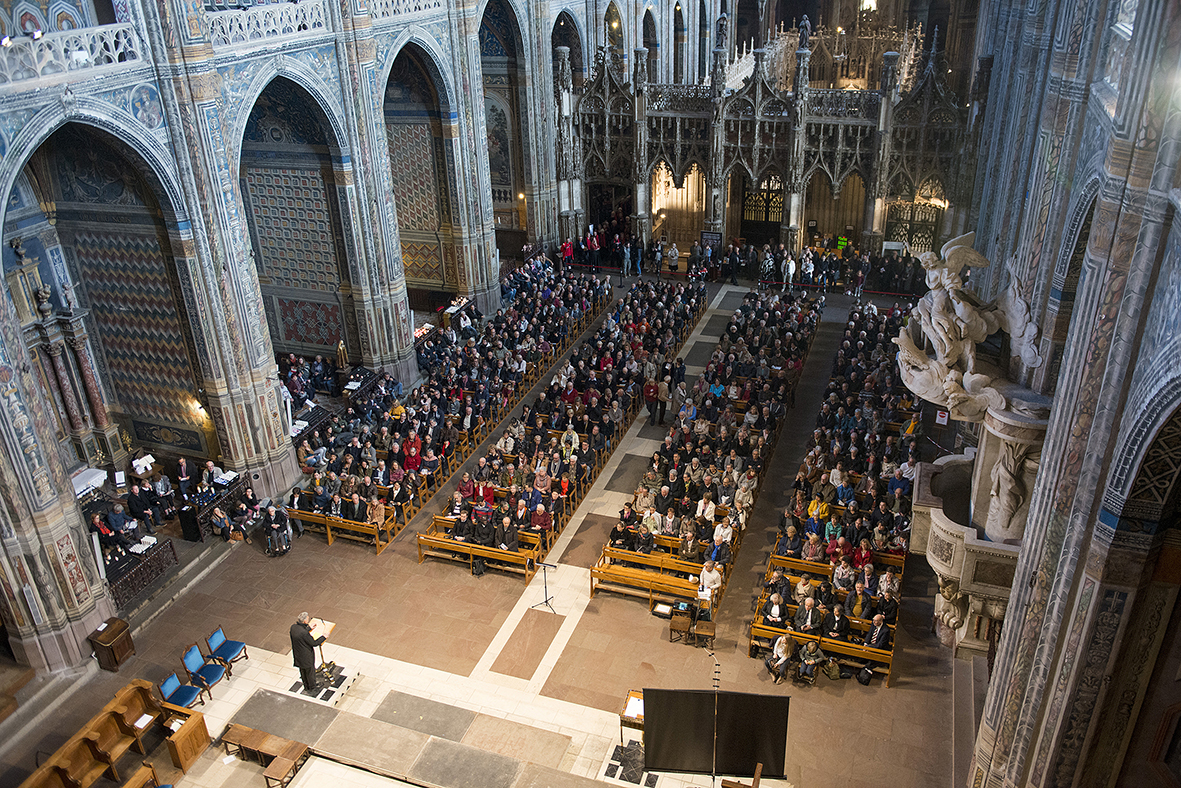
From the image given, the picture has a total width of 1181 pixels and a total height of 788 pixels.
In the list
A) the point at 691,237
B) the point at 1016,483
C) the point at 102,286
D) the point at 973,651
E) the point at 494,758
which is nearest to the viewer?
Answer: the point at 1016,483

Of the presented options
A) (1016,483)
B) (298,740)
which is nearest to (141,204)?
(298,740)

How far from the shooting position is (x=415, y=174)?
28422 mm

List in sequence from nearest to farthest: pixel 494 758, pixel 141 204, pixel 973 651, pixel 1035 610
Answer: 1. pixel 1035 610
2. pixel 973 651
3. pixel 494 758
4. pixel 141 204

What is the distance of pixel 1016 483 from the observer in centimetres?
1081

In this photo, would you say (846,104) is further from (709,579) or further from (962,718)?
(962,718)

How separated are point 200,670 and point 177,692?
0.52 metres

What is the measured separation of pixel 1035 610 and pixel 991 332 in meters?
3.71

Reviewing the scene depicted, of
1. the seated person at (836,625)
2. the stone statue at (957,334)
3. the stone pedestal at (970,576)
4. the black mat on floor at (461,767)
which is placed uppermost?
the stone statue at (957,334)

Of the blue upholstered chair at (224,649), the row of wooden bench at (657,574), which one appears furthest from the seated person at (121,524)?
the row of wooden bench at (657,574)

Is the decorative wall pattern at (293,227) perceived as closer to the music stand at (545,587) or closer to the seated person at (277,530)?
the seated person at (277,530)

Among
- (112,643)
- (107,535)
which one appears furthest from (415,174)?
(112,643)

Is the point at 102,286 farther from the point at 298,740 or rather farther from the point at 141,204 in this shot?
the point at 298,740

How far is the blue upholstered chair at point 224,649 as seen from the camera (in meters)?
15.3

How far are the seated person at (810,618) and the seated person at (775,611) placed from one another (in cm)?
39
